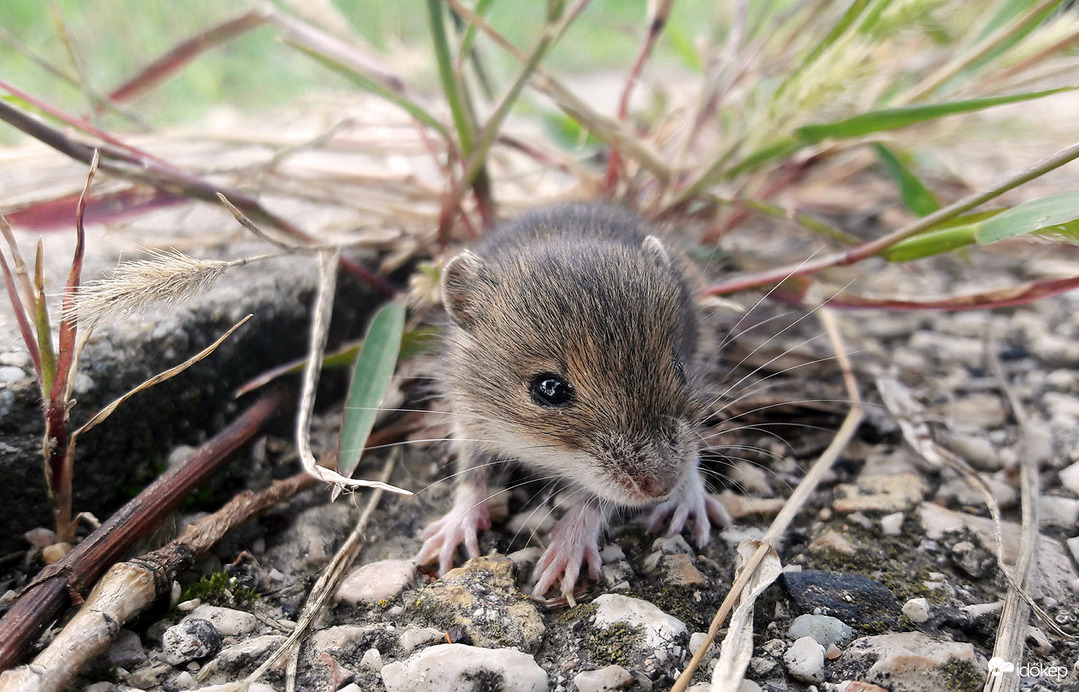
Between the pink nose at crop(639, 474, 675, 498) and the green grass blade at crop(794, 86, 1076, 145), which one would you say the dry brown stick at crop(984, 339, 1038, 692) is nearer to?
the pink nose at crop(639, 474, 675, 498)

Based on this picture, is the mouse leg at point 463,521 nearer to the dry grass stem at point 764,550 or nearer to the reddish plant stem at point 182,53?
the dry grass stem at point 764,550

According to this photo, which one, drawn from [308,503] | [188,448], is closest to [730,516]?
[308,503]

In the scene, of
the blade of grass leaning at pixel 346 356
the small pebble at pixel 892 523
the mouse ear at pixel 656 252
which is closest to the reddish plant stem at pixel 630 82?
the mouse ear at pixel 656 252

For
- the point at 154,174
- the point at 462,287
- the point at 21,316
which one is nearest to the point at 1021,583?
the point at 462,287

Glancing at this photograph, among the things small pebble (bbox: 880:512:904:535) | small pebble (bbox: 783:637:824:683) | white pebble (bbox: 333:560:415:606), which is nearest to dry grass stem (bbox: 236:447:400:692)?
white pebble (bbox: 333:560:415:606)

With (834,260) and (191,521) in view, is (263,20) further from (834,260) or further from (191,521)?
(834,260)

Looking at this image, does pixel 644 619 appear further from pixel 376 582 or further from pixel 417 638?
pixel 376 582
